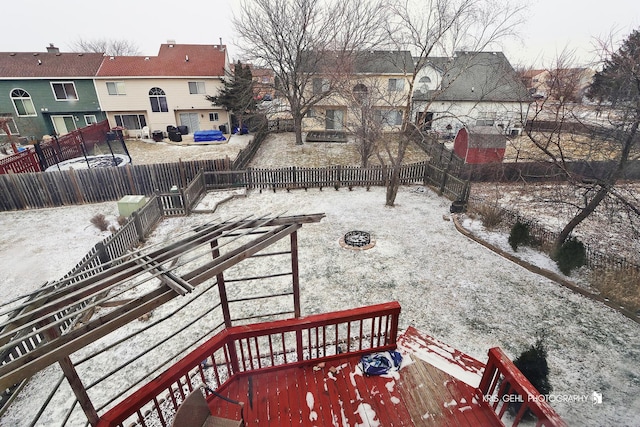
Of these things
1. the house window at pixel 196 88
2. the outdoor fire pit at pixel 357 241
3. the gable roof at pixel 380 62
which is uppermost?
the gable roof at pixel 380 62

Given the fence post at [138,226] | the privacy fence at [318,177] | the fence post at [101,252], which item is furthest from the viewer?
the privacy fence at [318,177]

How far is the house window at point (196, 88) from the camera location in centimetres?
2472

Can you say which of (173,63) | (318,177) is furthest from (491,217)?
(173,63)

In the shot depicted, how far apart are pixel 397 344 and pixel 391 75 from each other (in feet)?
79.6

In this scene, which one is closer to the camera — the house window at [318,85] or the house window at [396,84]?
the house window at [318,85]

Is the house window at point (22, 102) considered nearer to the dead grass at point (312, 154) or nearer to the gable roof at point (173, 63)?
the gable roof at point (173, 63)

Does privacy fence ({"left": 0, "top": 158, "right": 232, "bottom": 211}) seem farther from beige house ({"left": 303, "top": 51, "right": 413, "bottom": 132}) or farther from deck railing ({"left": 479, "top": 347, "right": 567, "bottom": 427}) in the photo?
deck railing ({"left": 479, "top": 347, "right": 567, "bottom": 427})

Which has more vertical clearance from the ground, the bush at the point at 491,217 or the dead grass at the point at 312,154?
the bush at the point at 491,217

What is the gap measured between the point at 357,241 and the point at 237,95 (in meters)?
19.4

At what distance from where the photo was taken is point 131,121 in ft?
82.4

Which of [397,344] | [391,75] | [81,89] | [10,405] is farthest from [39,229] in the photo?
[391,75]

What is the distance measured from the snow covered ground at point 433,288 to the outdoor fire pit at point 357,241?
0.21m

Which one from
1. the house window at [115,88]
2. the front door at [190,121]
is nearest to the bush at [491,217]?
the front door at [190,121]

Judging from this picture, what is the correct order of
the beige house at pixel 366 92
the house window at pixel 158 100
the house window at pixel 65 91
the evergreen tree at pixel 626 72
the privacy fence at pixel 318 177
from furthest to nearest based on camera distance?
the house window at pixel 158 100 < the house window at pixel 65 91 < the privacy fence at pixel 318 177 < the beige house at pixel 366 92 < the evergreen tree at pixel 626 72
